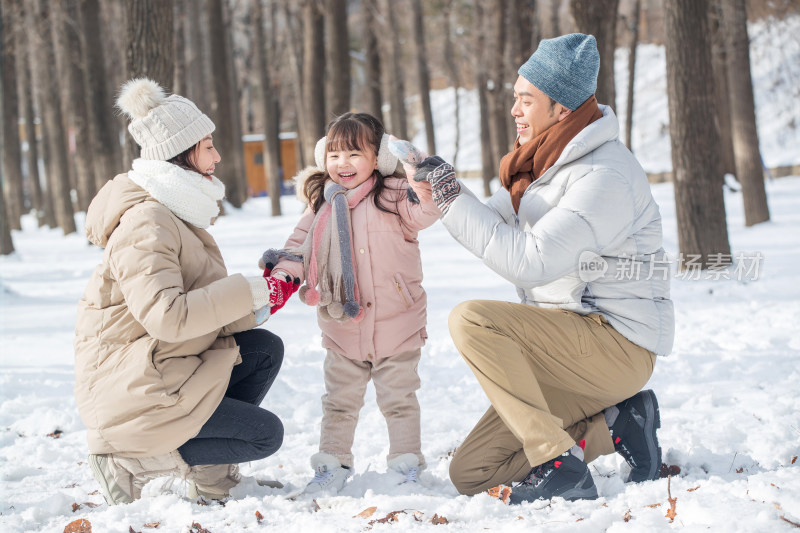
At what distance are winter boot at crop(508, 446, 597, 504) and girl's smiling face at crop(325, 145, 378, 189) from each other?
1.51m

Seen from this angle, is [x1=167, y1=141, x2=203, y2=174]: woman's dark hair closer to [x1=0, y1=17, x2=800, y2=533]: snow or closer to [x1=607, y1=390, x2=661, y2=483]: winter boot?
[x1=0, y1=17, x2=800, y2=533]: snow

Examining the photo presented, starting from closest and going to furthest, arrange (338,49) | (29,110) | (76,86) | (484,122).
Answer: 1. (338,49)
2. (76,86)
3. (484,122)
4. (29,110)

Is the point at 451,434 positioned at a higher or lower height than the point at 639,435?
lower

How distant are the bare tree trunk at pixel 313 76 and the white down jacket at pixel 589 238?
1021cm

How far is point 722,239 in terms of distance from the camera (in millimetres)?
7730

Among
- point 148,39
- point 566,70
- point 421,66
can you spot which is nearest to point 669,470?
point 566,70

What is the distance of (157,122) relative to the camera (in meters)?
3.14

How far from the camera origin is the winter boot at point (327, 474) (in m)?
3.26

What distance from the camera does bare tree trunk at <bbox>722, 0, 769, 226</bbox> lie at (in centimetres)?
1090

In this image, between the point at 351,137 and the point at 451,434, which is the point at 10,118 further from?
the point at 451,434

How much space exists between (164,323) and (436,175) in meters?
1.13

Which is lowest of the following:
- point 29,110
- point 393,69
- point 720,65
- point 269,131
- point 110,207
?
point 110,207

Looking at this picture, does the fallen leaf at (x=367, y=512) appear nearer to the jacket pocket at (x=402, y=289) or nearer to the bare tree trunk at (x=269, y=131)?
the jacket pocket at (x=402, y=289)

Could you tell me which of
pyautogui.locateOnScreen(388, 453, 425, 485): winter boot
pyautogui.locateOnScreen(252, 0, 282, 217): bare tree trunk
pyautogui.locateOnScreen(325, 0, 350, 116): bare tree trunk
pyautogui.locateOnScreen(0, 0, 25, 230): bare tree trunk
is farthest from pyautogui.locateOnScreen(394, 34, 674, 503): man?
pyautogui.locateOnScreen(252, 0, 282, 217): bare tree trunk
